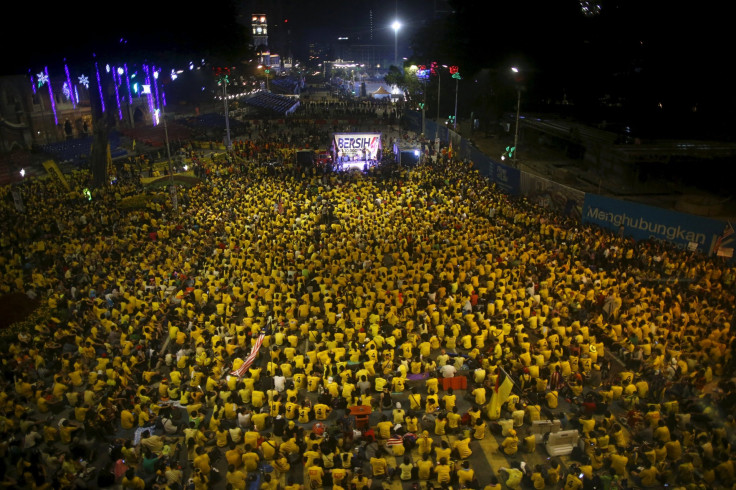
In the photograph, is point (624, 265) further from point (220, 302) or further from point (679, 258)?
point (220, 302)

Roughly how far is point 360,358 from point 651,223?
47.6ft

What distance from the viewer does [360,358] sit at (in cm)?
1348

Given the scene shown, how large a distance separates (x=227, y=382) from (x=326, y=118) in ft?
182

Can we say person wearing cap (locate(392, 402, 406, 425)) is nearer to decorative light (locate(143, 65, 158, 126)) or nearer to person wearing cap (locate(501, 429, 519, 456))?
person wearing cap (locate(501, 429, 519, 456))

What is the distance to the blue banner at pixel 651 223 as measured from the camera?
19719mm

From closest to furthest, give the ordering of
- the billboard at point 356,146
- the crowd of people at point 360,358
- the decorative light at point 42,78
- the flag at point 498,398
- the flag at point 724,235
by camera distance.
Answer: the crowd of people at point 360,358 < the flag at point 498,398 < the flag at point 724,235 < the billboard at point 356,146 < the decorative light at point 42,78

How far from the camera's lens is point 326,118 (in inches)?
2552

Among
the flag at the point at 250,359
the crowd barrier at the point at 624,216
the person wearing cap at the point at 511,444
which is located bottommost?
the person wearing cap at the point at 511,444

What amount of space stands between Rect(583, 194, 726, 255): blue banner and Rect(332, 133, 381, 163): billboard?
48.1ft

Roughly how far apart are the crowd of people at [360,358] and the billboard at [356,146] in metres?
12.4

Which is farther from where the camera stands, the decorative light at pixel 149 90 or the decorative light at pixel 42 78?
the decorative light at pixel 149 90

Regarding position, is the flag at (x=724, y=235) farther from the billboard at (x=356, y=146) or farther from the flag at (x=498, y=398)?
the billboard at (x=356, y=146)

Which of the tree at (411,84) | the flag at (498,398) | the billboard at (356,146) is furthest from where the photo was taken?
the tree at (411,84)

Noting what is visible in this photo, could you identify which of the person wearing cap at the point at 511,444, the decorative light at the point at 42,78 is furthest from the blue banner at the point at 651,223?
the decorative light at the point at 42,78
